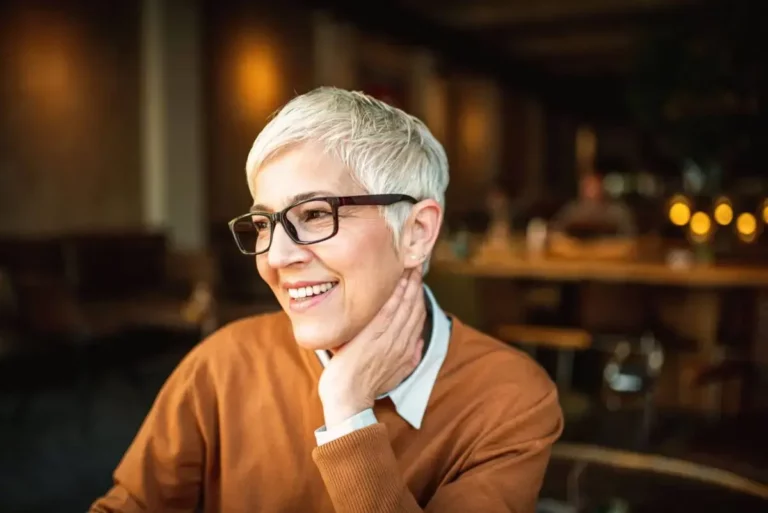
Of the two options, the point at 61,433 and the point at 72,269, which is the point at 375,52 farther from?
the point at 61,433

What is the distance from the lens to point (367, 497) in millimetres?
1047

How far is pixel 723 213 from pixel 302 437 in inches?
164

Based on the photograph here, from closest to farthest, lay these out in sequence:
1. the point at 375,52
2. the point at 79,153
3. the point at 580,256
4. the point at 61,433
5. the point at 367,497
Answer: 1. the point at 367,497
2. the point at 61,433
3. the point at 580,256
4. the point at 79,153
5. the point at 375,52

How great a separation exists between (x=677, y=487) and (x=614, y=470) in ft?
0.44

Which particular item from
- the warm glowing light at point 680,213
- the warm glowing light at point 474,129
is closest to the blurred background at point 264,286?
the warm glowing light at point 680,213

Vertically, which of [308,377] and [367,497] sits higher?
[308,377]

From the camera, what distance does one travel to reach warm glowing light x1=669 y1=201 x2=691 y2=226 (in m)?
4.85

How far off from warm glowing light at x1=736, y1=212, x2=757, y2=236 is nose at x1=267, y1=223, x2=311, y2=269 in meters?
4.18

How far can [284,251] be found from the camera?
3.70 feet

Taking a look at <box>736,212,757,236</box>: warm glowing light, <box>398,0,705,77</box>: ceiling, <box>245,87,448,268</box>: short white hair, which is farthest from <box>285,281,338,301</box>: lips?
<box>398,0,705,77</box>: ceiling

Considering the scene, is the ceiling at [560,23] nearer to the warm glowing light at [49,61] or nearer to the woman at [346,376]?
the warm glowing light at [49,61]

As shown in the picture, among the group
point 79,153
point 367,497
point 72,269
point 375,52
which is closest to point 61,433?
point 72,269

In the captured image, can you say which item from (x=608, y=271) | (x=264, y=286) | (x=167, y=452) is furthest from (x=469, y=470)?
(x=264, y=286)

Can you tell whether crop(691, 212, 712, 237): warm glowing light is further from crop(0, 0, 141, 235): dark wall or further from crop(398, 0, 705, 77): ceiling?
crop(0, 0, 141, 235): dark wall
